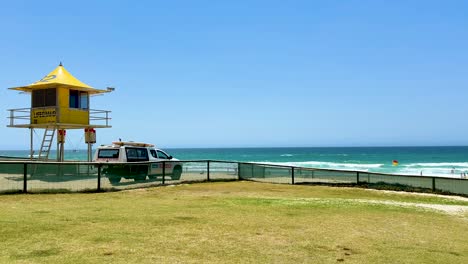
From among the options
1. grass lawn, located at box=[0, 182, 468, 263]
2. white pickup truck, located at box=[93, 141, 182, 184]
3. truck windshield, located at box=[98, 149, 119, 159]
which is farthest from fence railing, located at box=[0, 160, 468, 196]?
truck windshield, located at box=[98, 149, 119, 159]

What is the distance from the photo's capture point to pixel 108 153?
19891 millimetres

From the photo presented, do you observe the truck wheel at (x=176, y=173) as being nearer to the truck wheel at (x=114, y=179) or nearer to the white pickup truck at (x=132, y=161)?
the white pickup truck at (x=132, y=161)

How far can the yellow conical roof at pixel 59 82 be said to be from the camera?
25.2m

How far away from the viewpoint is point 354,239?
26.8 feet

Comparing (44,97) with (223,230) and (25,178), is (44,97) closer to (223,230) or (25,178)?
(25,178)

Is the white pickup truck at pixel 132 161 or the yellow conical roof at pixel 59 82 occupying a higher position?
the yellow conical roof at pixel 59 82

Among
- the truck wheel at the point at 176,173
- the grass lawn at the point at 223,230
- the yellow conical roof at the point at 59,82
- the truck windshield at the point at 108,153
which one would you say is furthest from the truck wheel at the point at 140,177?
the yellow conical roof at the point at 59,82

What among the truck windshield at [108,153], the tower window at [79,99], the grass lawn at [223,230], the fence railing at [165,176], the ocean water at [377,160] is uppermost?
the tower window at [79,99]

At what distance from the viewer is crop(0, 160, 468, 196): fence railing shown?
14719mm

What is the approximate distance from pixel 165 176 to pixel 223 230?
10.3 metres

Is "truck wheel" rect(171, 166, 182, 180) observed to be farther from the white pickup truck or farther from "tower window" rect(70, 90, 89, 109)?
"tower window" rect(70, 90, 89, 109)

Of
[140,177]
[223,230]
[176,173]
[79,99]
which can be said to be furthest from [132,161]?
[223,230]

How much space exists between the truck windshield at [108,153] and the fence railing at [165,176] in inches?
84.0

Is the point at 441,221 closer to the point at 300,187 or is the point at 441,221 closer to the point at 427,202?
the point at 427,202
